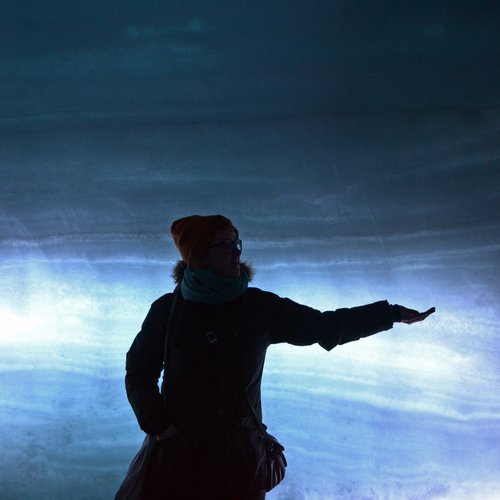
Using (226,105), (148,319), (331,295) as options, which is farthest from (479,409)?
(226,105)

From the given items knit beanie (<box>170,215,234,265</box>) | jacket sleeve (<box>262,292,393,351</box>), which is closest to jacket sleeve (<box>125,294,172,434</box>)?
knit beanie (<box>170,215,234,265</box>)

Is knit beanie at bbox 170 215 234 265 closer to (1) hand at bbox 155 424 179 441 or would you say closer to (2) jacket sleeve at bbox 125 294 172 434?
(2) jacket sleeve at bbox 125 294 172 434

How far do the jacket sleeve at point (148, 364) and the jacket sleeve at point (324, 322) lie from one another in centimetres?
25

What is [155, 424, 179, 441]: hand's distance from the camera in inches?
57.7

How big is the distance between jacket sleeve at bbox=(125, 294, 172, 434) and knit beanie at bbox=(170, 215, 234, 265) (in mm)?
124

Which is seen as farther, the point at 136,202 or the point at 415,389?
the point at 136,202

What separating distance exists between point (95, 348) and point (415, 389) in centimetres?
108

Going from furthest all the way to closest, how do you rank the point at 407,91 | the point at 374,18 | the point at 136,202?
the point at 136,202 < the point at 407,91 < the point at 374,18

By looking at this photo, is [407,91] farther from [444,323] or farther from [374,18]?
[444,323]

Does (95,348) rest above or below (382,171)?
below

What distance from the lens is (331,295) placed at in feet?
6.98

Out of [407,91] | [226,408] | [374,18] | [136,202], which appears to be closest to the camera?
[226,408]

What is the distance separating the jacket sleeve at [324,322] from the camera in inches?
61.3

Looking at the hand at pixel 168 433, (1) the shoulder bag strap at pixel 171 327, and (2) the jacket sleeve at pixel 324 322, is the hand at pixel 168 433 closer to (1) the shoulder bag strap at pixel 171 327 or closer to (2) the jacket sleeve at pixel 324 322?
(1) the shoulder bag strap at pixel 171 327
